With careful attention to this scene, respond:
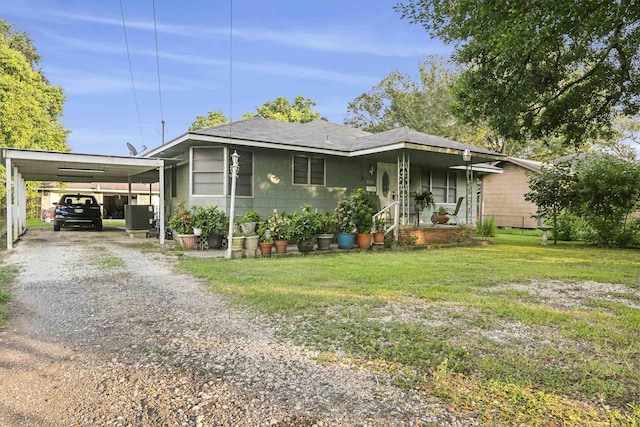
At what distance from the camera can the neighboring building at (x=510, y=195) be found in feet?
69.3

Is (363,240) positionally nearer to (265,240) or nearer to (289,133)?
(265,240)

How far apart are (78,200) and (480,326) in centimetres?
1690

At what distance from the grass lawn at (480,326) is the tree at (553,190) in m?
5.83

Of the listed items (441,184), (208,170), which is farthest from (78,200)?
(441,184)

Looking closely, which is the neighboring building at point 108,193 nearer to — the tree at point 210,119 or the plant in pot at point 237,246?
the tree at point 210,119

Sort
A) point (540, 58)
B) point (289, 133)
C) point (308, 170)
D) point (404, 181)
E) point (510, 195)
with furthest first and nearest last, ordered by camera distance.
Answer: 1. point (510, 195)
2. point (289, 133)
3. point (308, 170)
4. point (404, 181)
5. point (540, 58)

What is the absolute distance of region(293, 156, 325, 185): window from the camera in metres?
11.9

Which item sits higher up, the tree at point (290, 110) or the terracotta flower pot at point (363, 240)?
the tree at point (290, 110)

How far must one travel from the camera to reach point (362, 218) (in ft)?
34.4

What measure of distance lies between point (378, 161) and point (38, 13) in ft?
37.2

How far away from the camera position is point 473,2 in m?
6.68

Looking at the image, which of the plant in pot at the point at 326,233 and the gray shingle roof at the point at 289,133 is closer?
the plant in pot at the point at 326,233

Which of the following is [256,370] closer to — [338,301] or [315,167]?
[338,301]

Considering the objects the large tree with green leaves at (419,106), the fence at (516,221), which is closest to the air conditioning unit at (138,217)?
the fence at (516,221)
